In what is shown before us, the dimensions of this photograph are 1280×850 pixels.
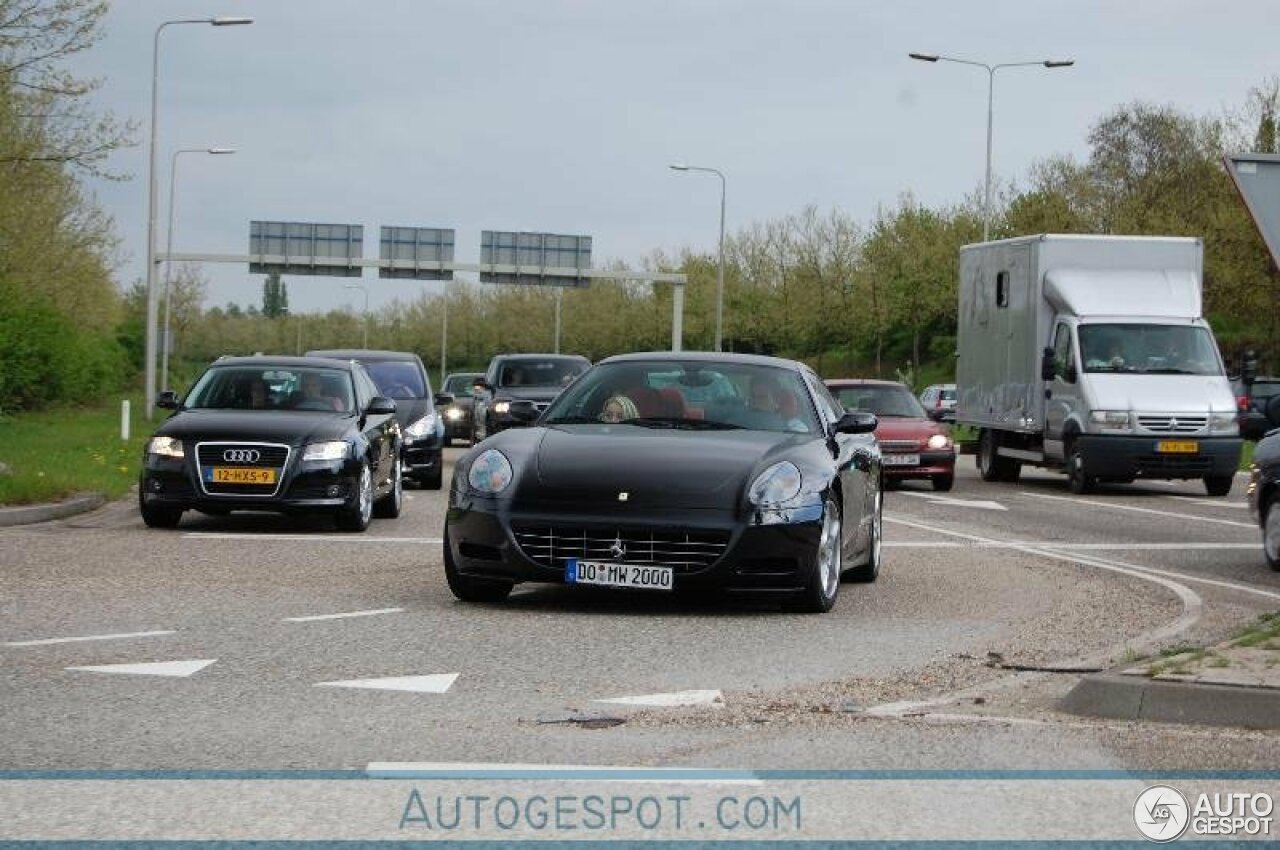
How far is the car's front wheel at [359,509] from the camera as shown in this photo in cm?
1766

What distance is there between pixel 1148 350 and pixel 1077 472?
5.79 feet

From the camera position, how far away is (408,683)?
28.9 feet

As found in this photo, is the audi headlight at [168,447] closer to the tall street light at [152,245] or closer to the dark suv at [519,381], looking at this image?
the dark suv at [519,381]

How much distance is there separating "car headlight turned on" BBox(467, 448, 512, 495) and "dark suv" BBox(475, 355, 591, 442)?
21597mm

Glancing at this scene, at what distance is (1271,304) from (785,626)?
48879 mm

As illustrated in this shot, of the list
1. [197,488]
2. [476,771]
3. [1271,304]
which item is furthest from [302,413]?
[1271,304]

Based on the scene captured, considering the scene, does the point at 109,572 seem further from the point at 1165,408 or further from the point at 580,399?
the point at 1165,408

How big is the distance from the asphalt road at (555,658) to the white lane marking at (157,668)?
4cm

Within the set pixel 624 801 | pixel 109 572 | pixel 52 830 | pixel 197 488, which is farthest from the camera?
pixel 197 488

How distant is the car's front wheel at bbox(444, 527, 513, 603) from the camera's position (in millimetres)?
11828

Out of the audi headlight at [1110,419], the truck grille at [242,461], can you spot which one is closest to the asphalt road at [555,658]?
the truck grille at [242,461]

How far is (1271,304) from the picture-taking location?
57.4m

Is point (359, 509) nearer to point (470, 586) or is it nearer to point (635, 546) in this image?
point (470, 586)

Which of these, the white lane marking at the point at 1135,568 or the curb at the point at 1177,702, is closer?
the curb at the point at 1177,702
